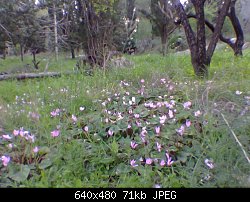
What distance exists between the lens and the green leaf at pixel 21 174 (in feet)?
5.50

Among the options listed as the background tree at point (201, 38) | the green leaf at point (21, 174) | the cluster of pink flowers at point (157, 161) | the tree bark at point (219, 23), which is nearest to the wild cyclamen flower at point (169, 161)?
the cluster of pink flowers at point (157, 161)

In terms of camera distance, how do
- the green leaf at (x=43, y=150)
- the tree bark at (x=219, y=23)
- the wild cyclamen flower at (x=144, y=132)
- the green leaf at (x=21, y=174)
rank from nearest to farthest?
1. the green leaf at (x=21, y=174)
2. the green leaf at (x=43, y=150)
3. the wild cyclamen flower at (x=144, y=132)
4. the tree bark at (x=219, y=23)

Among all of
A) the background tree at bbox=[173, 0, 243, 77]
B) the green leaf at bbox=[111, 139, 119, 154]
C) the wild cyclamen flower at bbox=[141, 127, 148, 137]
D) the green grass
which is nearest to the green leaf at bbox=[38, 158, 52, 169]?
the green grass

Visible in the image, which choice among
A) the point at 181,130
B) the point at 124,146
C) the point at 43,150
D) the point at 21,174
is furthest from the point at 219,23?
the point at 21,174

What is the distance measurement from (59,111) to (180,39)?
13985 millimetres

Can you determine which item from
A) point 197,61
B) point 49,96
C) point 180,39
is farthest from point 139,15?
point 49,96

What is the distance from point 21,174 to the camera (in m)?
1.71

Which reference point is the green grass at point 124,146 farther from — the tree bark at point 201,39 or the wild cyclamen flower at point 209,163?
the tree bark at point 201,39

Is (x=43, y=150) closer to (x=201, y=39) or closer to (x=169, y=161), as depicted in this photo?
(x=169, y=161)

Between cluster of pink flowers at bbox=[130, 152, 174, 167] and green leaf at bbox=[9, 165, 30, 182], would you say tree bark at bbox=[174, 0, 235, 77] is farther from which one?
green leaf at bbox=[9, 165, 30, 182]

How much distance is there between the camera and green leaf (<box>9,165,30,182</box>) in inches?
66.0

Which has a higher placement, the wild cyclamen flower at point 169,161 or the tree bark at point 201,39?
the tree bark at point 201,39
